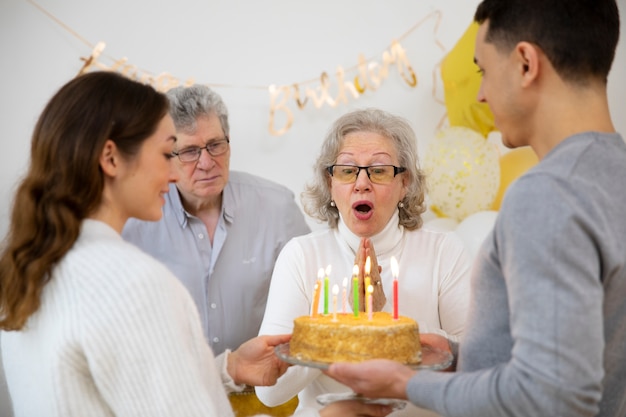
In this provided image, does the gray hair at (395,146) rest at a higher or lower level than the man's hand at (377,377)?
higher

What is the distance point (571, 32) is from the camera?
4.32ft

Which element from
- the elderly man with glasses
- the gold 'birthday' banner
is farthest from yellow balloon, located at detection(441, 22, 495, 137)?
the elderly man with glasses

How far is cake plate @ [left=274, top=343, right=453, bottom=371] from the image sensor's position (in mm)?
1508

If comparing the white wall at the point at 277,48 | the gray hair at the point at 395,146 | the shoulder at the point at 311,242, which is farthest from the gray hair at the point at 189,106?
the white wall at the point at 277,48

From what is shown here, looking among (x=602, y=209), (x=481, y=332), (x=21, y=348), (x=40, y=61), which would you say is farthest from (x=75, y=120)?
(x=40, y=61)

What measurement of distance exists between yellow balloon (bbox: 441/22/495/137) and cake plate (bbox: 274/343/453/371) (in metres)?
1.81

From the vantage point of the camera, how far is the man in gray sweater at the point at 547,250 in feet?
3.85

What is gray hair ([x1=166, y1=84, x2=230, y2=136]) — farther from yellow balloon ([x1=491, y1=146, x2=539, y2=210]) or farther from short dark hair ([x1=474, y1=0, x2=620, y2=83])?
short dark hair ([x1=474, y1=0, x2=620, y2=83])

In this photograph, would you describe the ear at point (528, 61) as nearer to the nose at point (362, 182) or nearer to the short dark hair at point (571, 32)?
the short dark hair at point (571, 32)

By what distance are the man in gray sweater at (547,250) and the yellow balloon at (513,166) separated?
6.49 ft

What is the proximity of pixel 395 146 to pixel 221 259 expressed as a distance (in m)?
0.92

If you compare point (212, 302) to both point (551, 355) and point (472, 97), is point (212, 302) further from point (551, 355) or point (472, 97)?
point (551, 355)

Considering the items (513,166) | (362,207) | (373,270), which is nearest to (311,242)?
(362,207)

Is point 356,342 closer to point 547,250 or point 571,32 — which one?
point 547,250
